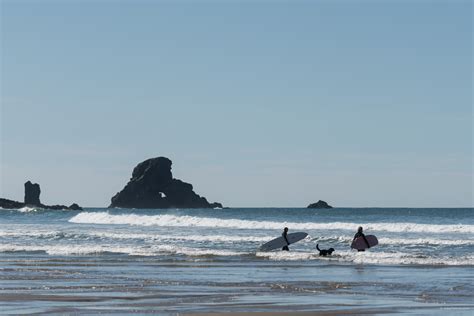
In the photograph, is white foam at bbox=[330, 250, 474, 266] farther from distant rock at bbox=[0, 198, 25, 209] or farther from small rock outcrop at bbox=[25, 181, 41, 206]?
small rock outcrop at bbox=[25, 181, 41, 206]

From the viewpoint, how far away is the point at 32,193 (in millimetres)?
181250

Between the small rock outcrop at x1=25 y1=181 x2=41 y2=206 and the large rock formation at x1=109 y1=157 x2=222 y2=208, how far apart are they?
1596cm

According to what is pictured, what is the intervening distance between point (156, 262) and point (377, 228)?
32767mm

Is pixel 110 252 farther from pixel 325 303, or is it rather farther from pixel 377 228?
pixel 377 228

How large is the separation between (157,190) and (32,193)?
24.3m

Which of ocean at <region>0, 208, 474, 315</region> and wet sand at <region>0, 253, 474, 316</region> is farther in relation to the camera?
ocean at <region>0, 208, 474, 315</region>

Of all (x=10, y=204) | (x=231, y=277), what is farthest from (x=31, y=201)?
(x=231, y=277)

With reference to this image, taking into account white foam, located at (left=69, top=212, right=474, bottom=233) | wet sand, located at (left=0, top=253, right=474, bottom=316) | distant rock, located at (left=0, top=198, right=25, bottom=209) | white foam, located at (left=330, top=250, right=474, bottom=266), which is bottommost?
wet sand, located at (left=0, top=253, right=474, bottom=316)

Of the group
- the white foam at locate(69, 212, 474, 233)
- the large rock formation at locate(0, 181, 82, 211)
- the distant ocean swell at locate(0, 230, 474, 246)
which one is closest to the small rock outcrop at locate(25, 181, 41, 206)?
the large rock formation at locate(0, 181, 82, 211)

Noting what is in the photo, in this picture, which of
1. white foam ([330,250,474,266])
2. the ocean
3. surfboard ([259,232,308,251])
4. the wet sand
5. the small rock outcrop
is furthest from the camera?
the small rock outcrop

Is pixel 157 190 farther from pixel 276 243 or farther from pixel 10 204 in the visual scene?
pixel 276 243

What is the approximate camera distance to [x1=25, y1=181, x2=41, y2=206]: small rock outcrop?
591ft

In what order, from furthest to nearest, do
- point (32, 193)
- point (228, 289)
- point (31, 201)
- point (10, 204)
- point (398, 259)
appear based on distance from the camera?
point (32, 193), point (31, 201), point (10, 204), point (398, 259), point (228, 289)

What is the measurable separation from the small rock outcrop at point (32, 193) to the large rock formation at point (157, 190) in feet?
52.4
